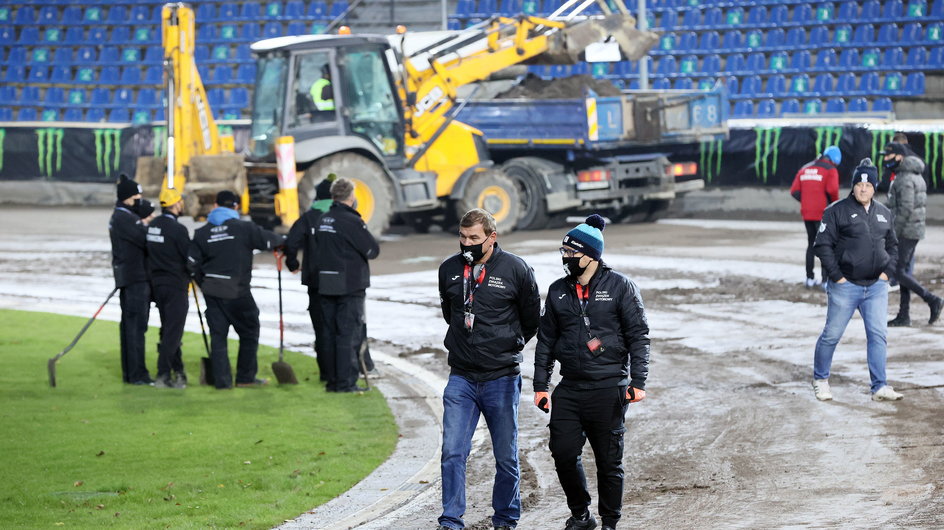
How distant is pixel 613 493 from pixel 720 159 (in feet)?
67.0

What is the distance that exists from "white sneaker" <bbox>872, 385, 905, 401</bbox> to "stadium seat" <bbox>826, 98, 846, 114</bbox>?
21720 millimetres

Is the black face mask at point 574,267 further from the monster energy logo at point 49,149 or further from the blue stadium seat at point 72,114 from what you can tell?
the blue stadium seat at point 72,114

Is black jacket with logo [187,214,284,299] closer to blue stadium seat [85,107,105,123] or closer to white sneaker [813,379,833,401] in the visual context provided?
white sneaker [813,379,833,401]

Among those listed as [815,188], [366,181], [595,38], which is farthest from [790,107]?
[815,188]

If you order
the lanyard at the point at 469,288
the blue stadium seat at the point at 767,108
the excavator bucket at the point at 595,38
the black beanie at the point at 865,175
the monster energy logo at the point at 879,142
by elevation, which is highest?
the excavator bucket at the point at 595,38

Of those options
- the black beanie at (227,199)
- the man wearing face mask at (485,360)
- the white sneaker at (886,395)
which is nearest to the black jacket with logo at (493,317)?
the man wearing face mask at (485,360)

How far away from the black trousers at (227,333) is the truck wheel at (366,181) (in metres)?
9.82

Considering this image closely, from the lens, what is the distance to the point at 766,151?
26.4m

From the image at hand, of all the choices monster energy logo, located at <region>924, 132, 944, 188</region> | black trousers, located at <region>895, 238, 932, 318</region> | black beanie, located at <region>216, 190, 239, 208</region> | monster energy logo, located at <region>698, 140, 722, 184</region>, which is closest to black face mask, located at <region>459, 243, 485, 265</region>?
black beanie, located at <region>216, 190, 239, 208</region>

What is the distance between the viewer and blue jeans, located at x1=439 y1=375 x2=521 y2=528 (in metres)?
7.50

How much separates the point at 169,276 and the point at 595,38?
14454 mm

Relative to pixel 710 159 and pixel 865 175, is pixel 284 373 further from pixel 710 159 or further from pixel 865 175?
pixel 710 159

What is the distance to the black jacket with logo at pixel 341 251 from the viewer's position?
11.5 metres

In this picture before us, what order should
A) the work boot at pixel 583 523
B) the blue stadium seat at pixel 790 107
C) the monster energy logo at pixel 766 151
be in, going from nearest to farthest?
the work boot at pixel 583 523
the monster energy logo at pixel 766 151
the blue stadium seat at pixel 790 107
